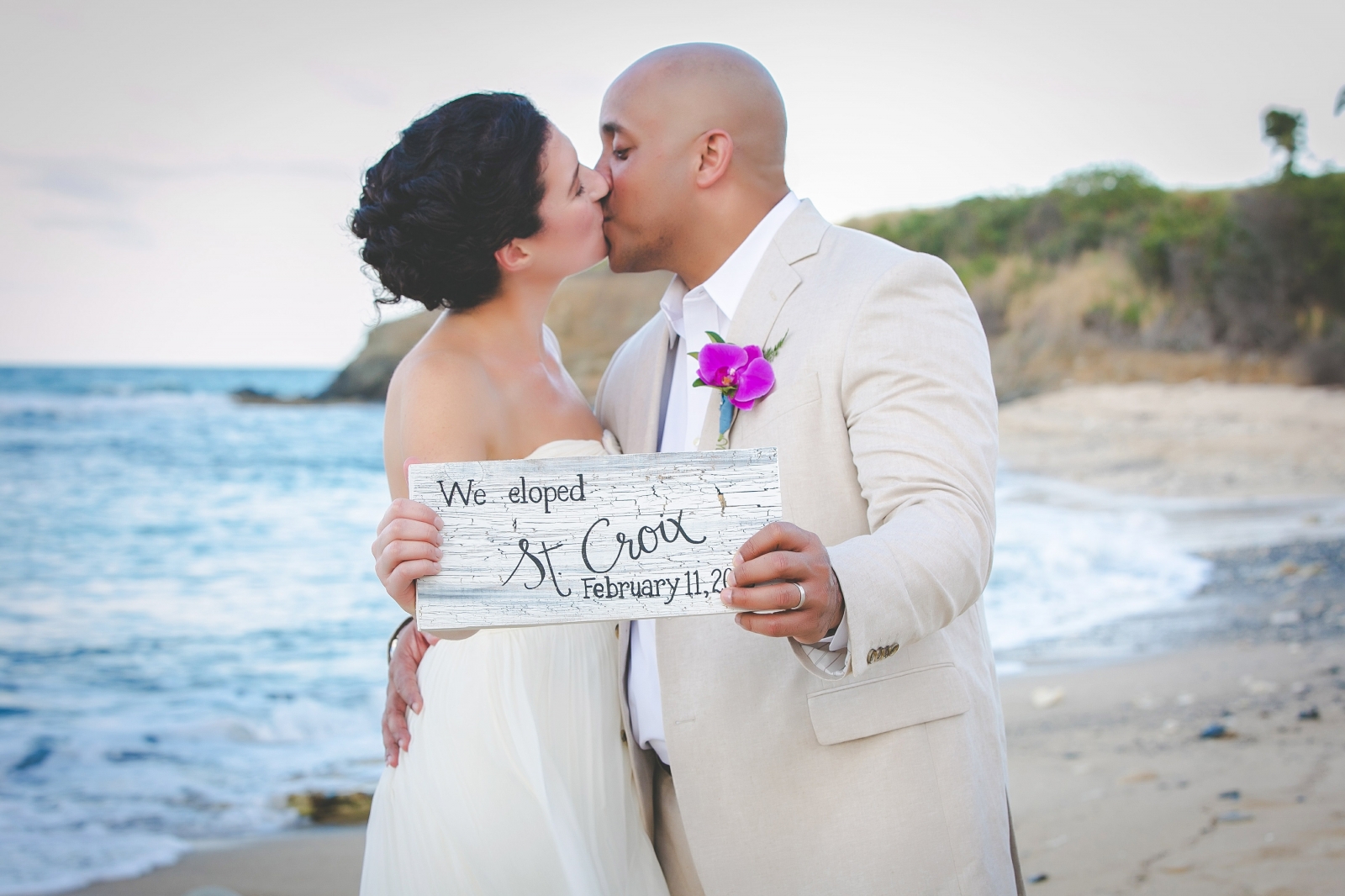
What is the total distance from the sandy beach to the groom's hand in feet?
9.97

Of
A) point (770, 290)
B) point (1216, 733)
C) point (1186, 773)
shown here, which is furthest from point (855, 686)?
point (1216, 733)

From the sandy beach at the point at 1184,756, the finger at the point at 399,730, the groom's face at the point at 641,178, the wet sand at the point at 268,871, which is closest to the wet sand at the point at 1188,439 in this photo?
the sandy beach at the point at 1184,756

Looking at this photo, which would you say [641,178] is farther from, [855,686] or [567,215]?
[855,686]

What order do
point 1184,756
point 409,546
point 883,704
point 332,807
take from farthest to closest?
point 332,807 < point 1184,756 < point 883,704 < point 409,546

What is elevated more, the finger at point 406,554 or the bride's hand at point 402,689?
the finger at point 406,554

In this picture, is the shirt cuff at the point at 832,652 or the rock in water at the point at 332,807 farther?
the rock in water at the point at 332,807

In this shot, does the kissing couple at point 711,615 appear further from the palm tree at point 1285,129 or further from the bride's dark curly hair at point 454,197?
the palm tree at point 1285,129

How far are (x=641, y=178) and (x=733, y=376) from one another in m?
0.80

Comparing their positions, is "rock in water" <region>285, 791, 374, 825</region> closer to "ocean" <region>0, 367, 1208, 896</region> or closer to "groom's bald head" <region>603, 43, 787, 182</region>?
"ocean" <region>0, 367, 1208, 896</region>

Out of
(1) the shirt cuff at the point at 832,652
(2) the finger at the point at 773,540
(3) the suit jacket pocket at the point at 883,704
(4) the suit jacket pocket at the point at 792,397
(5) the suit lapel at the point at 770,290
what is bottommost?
(3) the suit jacket pocket at the point at 883,704

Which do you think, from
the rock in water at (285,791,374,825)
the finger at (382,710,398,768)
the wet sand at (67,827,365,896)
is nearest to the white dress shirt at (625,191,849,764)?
the finger at (382,710,398,768)

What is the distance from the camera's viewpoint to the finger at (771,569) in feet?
4.77

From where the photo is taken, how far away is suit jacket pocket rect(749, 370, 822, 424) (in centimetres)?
205

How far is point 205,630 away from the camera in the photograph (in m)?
10.1
